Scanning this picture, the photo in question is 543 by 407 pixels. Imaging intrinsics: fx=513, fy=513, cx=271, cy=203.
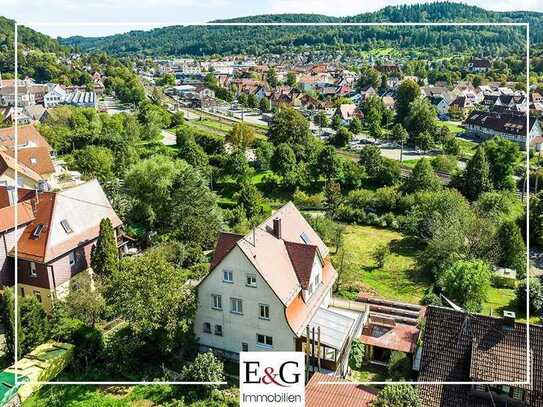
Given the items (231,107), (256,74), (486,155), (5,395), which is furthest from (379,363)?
(256,74)

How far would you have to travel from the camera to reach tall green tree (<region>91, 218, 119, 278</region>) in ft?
86.9

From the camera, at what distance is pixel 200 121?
89.4 meters

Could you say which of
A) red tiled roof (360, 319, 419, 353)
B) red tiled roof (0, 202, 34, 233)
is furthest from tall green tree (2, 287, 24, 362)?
red tiled roof (360, 319, 419, 353)

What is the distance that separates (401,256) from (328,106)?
73.5m

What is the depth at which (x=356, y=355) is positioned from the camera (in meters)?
22.0

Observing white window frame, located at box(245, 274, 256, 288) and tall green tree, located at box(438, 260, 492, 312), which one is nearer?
white window frame, located at box(245, 274, 256, 288)

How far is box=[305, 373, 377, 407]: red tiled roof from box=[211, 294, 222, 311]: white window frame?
5512 mm

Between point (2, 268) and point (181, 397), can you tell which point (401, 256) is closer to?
point (181, 397)

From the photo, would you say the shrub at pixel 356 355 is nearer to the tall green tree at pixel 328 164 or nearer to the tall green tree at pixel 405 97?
the tall green tree at pixel 328 164

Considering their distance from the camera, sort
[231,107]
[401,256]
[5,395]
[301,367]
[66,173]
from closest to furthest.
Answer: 1. [301,367]
2. [5,395]
3. [401,256]
4. [66,173]
5. [231,107]

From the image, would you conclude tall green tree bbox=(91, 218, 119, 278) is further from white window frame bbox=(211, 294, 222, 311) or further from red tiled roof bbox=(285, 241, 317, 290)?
red tiled roof bbox=(285, 241, 317, 290)

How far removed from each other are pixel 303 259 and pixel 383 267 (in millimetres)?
13657

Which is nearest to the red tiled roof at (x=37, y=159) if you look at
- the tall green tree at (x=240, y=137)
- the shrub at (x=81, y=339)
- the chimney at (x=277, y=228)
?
the tall green tree at (x=240, y=137)

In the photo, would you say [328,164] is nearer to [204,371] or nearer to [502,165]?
[502,165]
